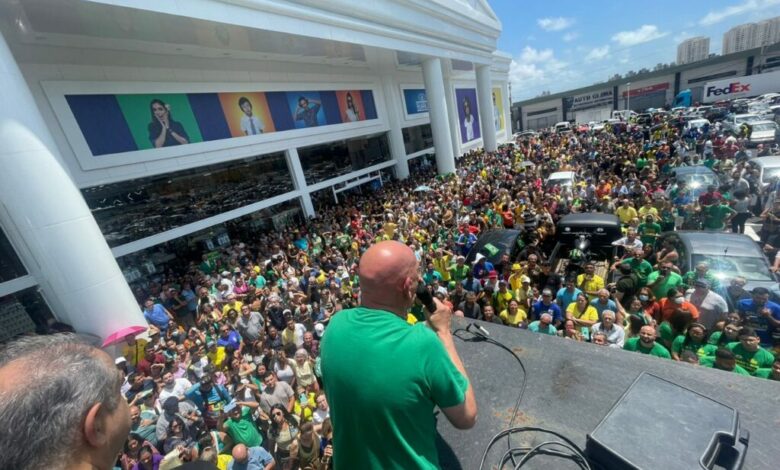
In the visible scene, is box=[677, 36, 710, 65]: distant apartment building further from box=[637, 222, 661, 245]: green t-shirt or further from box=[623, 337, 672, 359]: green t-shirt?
box=[623, 337, 672, 359]: green t-shirt

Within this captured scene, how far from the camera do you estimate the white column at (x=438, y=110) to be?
18641 millimetres

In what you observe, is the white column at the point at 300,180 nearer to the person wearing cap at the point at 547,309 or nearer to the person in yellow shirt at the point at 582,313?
the person wearing cap at the point at 547,309

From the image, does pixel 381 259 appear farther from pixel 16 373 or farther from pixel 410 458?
pixel 16 373

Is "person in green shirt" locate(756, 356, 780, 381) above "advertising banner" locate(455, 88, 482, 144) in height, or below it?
below

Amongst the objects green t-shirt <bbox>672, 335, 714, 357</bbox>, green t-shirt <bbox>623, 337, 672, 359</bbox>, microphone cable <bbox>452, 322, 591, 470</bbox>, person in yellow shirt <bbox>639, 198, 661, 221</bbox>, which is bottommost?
green t-shirt <bbox>672, 335, 714, 357</bbox>

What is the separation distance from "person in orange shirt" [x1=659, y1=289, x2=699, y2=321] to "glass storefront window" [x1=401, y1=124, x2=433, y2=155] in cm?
1853

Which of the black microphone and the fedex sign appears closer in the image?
the black microphone

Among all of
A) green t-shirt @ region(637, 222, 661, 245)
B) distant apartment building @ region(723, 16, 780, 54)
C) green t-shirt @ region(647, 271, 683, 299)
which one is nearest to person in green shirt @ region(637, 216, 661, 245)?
green t-shirt @ region(637, 222, 661, 245)

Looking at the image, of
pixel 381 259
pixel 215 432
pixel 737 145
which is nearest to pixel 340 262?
pixel 215 432

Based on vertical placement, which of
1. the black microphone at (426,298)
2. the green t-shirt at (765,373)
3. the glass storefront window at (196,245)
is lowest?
the green t-shirt at (765,373)

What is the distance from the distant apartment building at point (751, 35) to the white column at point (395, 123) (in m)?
97.9

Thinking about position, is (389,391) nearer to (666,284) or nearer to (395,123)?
(666,284)

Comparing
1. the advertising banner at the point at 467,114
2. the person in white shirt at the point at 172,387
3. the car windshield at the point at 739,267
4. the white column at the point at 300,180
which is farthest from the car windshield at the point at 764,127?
the person in white shirt at the point at 172,387

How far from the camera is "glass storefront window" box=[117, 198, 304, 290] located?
1013 centimetres
